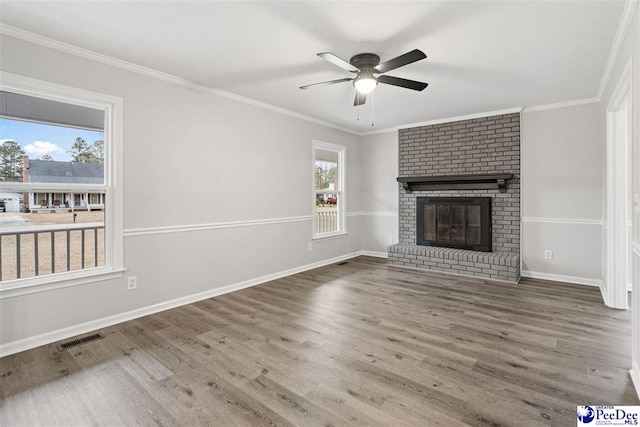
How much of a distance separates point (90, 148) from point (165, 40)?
1.25 metres

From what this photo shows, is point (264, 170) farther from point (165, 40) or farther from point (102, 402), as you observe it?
point (102, 402)

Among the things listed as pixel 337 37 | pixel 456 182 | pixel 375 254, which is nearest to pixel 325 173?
pixel 375 254

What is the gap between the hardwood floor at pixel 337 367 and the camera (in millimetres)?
1803

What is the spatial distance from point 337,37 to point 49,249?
10.3ft

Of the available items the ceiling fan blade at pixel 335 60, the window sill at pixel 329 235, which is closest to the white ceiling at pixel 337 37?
the ceiling fan blade at pixel 335 60

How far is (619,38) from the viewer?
2.52m

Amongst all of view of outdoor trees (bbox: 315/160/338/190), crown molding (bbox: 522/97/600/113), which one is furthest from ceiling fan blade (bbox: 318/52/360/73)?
crown molding (bbox: 522/97/600/113)

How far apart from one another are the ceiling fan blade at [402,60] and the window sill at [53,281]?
10.0 ft

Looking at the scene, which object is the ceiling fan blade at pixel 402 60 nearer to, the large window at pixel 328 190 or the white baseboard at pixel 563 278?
the large window at pixel 328 190

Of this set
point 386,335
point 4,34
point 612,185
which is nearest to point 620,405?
point 386,335

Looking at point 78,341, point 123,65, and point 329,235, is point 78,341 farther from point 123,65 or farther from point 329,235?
point 329,235

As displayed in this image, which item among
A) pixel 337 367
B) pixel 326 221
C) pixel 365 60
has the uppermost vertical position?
pixel 365 60

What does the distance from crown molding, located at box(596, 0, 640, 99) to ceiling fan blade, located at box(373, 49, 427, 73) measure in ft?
4.36

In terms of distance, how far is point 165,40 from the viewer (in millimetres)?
2627
